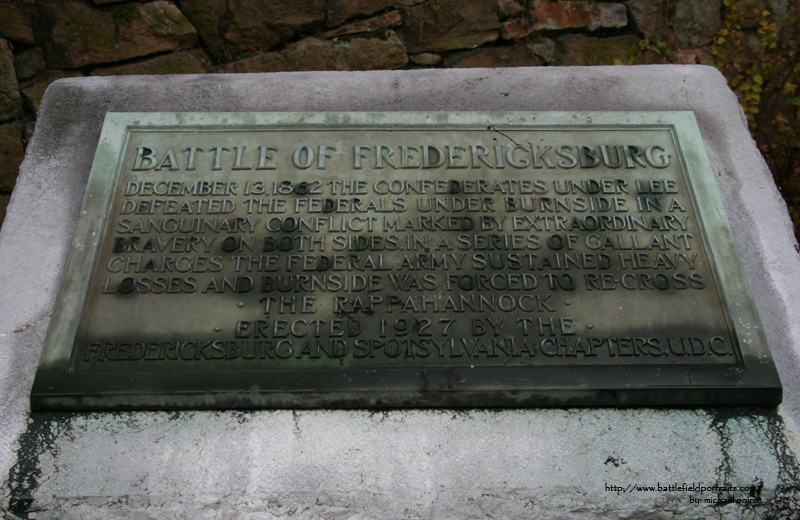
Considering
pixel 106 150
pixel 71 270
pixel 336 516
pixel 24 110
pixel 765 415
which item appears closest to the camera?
pixel 336 516

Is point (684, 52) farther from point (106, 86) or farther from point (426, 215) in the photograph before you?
point (106, 86)

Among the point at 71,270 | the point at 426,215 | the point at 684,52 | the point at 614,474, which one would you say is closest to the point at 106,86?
the point at 71,270

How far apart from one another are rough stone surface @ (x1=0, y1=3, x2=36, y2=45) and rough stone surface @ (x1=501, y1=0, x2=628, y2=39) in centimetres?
356

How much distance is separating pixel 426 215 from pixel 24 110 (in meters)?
3.77

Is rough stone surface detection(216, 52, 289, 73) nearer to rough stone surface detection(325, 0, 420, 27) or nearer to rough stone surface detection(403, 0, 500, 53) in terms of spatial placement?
rough stone surface detection(325, 0, 420, 27)

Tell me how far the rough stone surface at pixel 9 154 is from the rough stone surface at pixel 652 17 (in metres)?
4.84

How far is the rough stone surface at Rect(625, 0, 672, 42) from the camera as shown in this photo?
550cm

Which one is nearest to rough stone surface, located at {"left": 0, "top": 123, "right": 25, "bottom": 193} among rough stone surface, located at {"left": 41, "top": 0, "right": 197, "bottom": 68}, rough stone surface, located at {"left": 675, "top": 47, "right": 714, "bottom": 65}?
rough stone surface, located at {"left": 41, "top": 0, "right": 197, "bottom": 68}

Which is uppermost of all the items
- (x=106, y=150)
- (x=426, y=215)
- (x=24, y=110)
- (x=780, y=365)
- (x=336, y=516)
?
(x=24, y=110)

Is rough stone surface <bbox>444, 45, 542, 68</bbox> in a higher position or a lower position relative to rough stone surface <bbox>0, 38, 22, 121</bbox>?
higher

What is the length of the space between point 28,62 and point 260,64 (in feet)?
5.46

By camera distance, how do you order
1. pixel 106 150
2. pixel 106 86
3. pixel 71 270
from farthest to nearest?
pixel 106 86
pixel 106 150
pixel 71 270

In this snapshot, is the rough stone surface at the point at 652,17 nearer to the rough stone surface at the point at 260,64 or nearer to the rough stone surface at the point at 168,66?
the rough stone surface at the point at 260,64

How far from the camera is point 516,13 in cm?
545
